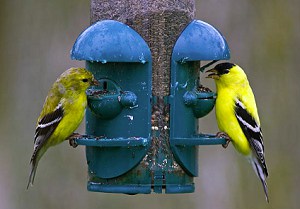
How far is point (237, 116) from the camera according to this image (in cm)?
1224

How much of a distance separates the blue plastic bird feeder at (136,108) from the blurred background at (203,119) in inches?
139

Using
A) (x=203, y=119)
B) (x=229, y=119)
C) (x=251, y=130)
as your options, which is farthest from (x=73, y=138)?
(x=203, y=119)

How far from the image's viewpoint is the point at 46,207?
50.0 ft

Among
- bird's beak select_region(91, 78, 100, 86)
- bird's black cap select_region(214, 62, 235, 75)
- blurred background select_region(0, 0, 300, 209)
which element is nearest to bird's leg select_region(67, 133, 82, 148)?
bird's beak select_region(91, 78, 100, 86)

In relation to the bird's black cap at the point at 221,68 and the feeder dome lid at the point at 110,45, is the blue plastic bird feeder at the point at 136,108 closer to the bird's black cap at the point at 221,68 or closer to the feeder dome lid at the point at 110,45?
the feeder dome lid at the point at 110,45

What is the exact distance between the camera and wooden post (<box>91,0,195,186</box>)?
11.5 metres

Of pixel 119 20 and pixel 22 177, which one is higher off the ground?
pixel 119 20

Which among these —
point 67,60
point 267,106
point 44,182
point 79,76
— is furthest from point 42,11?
point 79,76

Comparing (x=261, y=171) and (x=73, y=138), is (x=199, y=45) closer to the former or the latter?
(x=73, y=138)

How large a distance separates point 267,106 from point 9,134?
3.37 metres

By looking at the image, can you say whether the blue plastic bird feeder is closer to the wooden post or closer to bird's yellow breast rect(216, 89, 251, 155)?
the wooden post

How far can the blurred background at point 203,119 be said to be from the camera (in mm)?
15211

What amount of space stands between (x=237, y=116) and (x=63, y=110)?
1.81m

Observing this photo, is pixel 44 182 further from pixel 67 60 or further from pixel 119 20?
pixel 119 20
